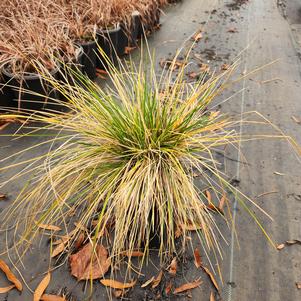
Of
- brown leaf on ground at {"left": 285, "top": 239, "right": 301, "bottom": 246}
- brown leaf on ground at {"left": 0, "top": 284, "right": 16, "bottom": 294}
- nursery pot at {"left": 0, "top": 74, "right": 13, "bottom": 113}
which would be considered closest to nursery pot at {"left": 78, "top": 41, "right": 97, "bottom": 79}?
nursery pot at {"left": 0, "top": 74, "right": 13, "bottom": 113}

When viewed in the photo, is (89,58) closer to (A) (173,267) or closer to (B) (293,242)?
(A) (173,267)

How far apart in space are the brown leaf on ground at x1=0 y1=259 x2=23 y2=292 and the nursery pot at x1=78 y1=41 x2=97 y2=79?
1.69m

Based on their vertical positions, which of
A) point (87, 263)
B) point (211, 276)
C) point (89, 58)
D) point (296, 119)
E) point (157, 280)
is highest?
point (89, 58)

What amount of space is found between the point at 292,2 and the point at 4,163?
501 centimetres

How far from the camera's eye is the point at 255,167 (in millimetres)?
1961

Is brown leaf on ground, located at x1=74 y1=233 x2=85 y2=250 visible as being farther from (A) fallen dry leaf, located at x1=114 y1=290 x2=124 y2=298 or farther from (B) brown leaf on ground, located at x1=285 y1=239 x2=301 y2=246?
(B) brown leaf on ground, located at x1=285 y1=239 x2=301 y2=246

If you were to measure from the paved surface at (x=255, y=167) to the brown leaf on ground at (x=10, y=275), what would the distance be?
0.10ft

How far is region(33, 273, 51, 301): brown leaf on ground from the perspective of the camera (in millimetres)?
1277

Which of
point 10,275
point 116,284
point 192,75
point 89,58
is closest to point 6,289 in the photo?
point 10,275

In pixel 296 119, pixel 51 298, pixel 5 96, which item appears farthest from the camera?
pixel 296 119

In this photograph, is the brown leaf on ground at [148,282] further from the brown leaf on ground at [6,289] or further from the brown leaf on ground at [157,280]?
the brown leaf on ground at [6,289]

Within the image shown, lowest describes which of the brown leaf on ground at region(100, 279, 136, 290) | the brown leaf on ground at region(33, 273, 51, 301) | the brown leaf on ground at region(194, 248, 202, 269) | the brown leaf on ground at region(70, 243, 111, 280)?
the brown leaf on ground at region(194, 248, 202, 269)

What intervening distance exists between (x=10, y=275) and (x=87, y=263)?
1.14ft

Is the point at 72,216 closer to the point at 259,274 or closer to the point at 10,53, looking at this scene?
the point at 259,274
